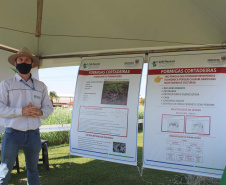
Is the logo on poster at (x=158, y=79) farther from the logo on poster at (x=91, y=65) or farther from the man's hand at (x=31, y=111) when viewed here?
the man's hand at (x=31, y=111)

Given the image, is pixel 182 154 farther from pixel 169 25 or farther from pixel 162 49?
pixel 169 25

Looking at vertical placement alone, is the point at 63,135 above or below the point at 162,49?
below

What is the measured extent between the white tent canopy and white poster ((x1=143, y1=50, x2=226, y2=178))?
0.93ft

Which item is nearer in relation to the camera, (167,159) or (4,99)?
(4,99)

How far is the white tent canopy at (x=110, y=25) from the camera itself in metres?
2.31

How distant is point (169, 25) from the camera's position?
8.18 feet

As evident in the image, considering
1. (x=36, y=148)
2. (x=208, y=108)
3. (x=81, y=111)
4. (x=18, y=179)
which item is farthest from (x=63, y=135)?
(x=208, y=108)

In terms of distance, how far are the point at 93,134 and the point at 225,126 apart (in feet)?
5.86

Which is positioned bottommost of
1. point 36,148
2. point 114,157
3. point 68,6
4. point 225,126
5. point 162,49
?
point 114,157

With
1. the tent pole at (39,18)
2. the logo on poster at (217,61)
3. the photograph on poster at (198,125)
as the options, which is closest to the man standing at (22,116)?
the tent pole at (39,18)

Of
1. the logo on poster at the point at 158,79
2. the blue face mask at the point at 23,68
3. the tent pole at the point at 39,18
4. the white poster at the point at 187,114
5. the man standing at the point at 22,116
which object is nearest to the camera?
the man standing at the point at 22,116

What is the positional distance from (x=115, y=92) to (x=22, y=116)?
4.47 feet

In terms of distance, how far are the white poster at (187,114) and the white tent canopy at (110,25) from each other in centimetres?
28

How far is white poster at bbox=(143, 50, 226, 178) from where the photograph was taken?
2455mm
